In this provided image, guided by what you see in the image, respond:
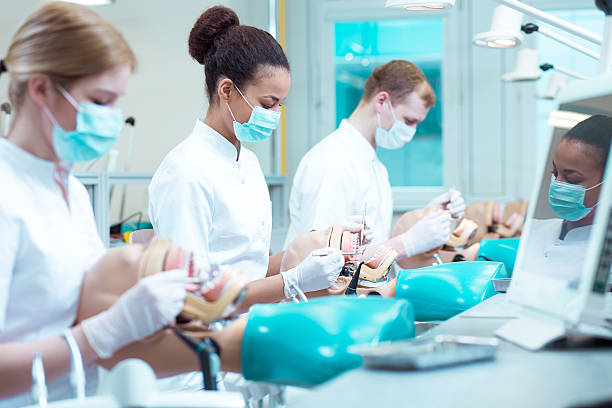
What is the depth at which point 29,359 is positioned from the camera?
3.53 feet

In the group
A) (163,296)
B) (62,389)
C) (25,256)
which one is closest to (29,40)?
(25,256)

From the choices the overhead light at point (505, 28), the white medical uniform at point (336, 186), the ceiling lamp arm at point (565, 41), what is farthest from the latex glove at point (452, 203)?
the overhead light at point (505, 28)

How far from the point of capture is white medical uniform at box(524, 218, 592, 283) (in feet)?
4.03

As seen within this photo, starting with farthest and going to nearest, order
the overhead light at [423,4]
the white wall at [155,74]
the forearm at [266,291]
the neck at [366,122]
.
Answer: the white wall at [155,74] → the neck at [366,122] → the overhead light at [423,4] → the forearm at [266,291]

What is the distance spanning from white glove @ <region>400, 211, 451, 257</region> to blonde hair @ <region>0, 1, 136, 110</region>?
156cm

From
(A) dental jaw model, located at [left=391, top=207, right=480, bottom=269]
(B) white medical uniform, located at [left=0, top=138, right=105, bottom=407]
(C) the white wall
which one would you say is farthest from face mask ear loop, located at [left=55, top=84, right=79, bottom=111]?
(C) the white wall

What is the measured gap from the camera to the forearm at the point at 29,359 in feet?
3.51

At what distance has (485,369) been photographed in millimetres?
1000

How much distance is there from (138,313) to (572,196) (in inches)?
40.9

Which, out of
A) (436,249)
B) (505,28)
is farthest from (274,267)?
(505,28)

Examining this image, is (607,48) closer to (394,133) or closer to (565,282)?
(565,282)

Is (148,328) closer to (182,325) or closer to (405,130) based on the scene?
(182,325)

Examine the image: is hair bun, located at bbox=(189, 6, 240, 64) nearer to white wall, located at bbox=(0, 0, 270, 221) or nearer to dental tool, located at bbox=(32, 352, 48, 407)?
dental tool, located at bbox=(32, 352, 48, 407)

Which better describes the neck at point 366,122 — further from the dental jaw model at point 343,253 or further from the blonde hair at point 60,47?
the blonde hair at point 60,47
